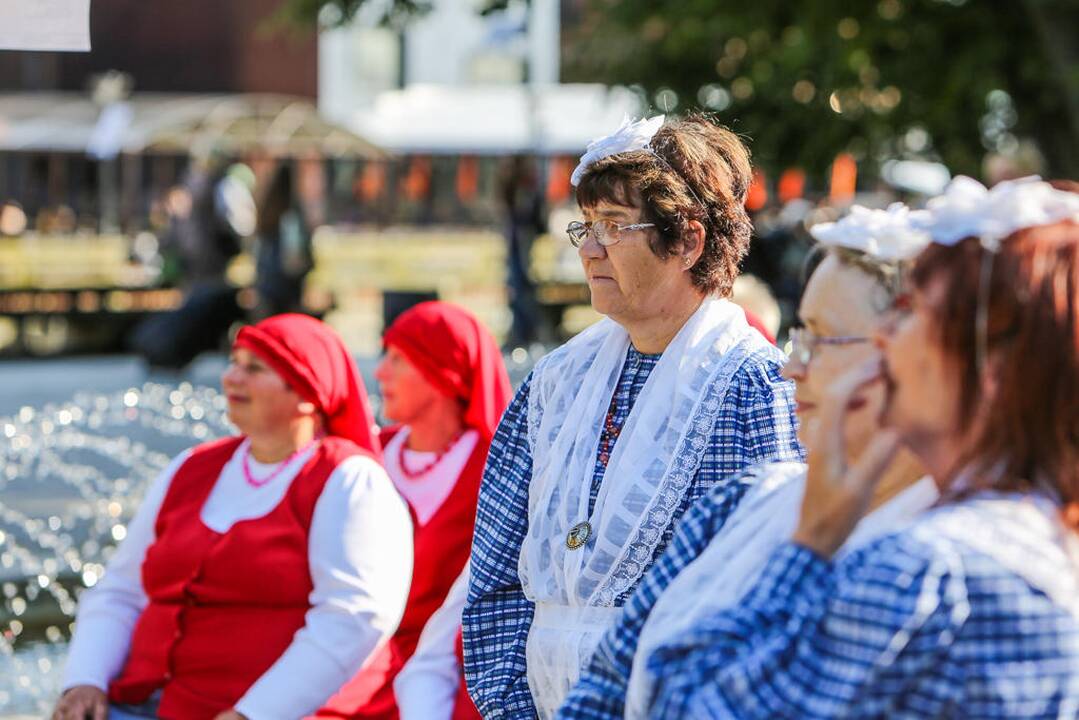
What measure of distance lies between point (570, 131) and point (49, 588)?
27679 mm

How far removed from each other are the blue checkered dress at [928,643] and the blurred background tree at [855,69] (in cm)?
1024

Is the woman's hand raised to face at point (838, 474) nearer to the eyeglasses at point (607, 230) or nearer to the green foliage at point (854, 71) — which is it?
the eyeglasses at point (607, 230)

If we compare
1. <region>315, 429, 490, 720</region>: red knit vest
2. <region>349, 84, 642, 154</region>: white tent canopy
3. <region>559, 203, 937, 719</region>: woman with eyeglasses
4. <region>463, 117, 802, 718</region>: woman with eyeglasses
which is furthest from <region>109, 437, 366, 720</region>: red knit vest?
<region>349, 84, 642, 154</region>: white tent canopy

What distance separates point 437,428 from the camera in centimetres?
473

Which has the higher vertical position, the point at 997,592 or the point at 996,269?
the point at 996,269

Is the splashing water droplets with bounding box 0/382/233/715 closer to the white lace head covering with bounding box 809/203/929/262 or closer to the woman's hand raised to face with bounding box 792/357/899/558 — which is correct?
the white lace head covering with bounding box 809/203/929/262

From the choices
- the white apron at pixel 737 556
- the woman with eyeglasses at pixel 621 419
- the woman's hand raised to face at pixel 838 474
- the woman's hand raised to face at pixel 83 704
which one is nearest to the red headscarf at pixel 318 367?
the woman's hand raised to face at pixel 83 704

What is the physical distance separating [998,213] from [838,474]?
353 millimetres

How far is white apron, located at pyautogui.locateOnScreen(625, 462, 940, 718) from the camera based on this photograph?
210 centimetres

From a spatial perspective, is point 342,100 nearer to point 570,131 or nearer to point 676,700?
point 570,131

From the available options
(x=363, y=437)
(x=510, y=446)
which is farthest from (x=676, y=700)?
(x=363, y=437)

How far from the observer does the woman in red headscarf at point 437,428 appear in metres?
4.46

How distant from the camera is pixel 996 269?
1938 millimetres

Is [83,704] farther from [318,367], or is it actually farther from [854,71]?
[854,71]
